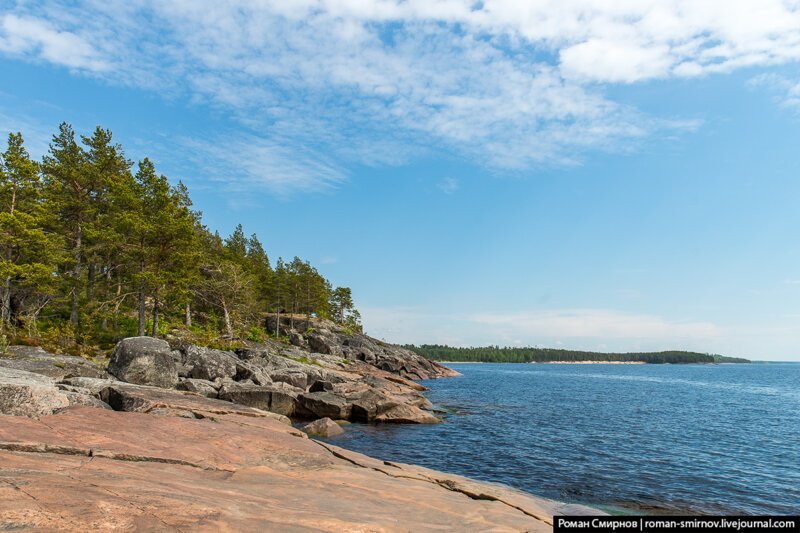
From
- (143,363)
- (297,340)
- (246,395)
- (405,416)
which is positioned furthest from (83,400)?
(297,340)

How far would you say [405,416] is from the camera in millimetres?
34812

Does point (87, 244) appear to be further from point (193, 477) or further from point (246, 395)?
point (193, 477)

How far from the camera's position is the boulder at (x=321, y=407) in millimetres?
34000

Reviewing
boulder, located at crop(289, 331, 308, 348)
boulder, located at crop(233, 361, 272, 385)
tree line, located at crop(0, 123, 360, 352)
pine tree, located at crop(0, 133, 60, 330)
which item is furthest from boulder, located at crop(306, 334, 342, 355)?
pine tree, located at crop(0, 133, 60, 330)

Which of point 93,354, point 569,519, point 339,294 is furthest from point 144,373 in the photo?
point 339,294

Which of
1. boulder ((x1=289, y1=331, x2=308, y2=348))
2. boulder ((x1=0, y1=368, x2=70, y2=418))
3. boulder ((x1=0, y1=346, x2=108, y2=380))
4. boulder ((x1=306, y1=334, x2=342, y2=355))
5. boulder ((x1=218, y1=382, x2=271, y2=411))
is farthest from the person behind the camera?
boulder ((x1=289, y1=331, x2=308, y2=348))

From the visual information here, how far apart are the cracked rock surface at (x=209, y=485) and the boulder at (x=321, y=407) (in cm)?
1814

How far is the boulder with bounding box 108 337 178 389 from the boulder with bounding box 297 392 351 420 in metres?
9.49

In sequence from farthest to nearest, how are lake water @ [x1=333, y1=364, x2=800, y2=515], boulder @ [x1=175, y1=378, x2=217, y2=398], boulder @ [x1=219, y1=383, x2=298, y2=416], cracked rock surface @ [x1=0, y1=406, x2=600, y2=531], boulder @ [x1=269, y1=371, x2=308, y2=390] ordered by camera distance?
1. boulder @ [x1=269, y1=371, x2=308, y2=390]
2. boulder @ [x1=219, y1=383, x2=298, y2=416]
3. boulder @ [x1=175, y1=378, x2=217, y2=398]
4. lake water @ [x1=333, y1=364, x2=800, y2=515]
5. cracked rock surface @ [x1=0, y1=406, x2=600, y2=531]

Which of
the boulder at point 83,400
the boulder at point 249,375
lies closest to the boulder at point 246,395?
the boulder at point 249,375

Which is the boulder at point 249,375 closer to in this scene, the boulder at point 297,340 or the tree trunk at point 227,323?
the tree trunk at point 227,323

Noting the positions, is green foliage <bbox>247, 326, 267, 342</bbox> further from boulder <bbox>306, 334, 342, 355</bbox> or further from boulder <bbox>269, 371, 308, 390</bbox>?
boulder <bbox>269, 371, 308, 390</bbox>

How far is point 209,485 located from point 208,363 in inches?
1181

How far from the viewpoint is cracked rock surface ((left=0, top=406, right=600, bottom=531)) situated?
21.7 ft
